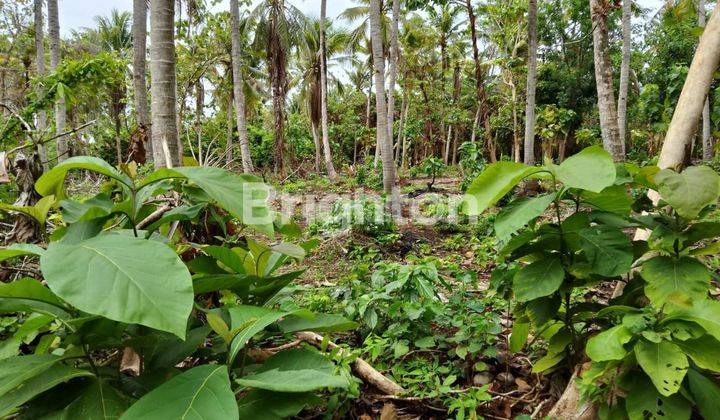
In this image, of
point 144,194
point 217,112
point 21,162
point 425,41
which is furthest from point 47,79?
point 425,41

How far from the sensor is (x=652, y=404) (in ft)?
3.87

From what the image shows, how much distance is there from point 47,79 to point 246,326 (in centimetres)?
537

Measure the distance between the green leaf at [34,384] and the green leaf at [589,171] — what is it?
1307 mm

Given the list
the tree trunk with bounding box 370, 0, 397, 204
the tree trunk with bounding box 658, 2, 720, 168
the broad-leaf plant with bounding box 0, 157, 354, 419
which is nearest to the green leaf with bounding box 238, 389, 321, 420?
the broad-leaf plant with bounding box 0, 157, 354, 419

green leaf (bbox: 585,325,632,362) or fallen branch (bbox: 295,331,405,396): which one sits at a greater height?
green leaf (bbox: 585,325,632,362)

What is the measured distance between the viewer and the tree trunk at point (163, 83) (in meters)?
2.54

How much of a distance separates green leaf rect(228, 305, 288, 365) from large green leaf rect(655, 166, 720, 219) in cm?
116

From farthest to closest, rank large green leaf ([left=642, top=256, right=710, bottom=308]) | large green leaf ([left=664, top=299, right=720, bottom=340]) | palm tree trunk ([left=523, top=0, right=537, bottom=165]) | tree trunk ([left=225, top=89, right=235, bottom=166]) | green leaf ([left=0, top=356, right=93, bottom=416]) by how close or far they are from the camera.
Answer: palm tree trunk ([left=523, top=0, right=537, bottom=165]) < tree trunk ([left=225, top=89, right=235, bottom=166]) < large green leaf ([left=642, top=256, right=710, bottom=308]) < large green leaf ([left=664, top=299, right=720, bottom=340]) < green leaf ([left=0, top=356, right=93, bottom=416])

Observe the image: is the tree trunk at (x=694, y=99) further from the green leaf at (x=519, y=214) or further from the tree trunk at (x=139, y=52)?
the tree trunk at (x=139, y=52)

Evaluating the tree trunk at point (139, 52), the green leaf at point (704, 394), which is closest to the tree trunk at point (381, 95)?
the tree trunk at point (139, 52)

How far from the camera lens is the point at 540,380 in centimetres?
187

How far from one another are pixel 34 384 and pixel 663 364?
5.10ft

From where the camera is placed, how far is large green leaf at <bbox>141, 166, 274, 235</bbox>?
1.08 meters

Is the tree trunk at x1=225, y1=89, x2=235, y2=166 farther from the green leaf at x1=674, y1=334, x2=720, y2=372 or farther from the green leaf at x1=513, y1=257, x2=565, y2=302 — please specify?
the green leaf at x1=674, y1=334, x2=720, y2=372
